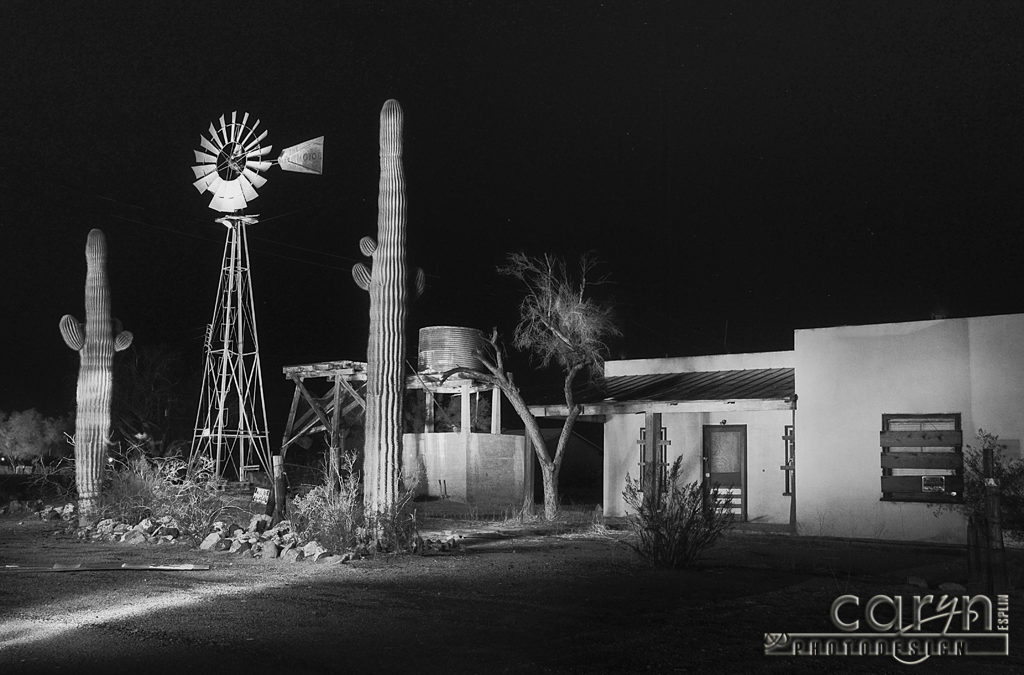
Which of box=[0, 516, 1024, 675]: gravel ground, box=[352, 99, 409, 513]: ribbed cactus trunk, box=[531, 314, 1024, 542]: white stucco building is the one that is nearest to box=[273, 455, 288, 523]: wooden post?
box=[0, 516, 1024, 675]: gravel ground

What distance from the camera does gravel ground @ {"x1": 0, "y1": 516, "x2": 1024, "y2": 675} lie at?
24.6ft

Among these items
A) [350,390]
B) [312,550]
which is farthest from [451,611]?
[350,390]

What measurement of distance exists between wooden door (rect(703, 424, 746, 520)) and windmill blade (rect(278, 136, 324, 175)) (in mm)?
9873

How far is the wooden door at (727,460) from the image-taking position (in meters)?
21.0

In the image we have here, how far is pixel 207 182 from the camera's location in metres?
23.9

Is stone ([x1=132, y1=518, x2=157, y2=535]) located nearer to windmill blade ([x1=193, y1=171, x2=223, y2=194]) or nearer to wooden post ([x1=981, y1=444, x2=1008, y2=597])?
windmill blade ([x1=193, y1=171, x2=223, y2=194])

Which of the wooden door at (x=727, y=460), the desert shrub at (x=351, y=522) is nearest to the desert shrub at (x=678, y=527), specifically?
the desert shrub at (x=351, y=522)

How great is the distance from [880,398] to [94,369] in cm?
1485

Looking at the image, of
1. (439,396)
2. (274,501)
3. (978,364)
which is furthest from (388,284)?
(439,396)

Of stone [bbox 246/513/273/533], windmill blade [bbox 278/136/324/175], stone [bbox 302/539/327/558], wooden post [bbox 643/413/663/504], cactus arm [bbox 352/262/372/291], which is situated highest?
windmill blade [bbox 278/136/324/175]

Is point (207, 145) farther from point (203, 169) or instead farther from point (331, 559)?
point (331, 559)

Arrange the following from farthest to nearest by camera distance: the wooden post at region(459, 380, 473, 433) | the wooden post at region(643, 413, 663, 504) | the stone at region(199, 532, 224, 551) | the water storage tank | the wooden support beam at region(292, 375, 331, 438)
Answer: the wooden support beam at region(292, 375, 331, 438) → the water storage tank → the wooden post at region(459, 380, 473, 433) → the wooden post at region(643, 413, 663, 504) → the stone at region(199, 532, 224, 551)

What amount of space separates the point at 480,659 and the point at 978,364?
12181 millimetres

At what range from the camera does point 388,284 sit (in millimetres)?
15203
